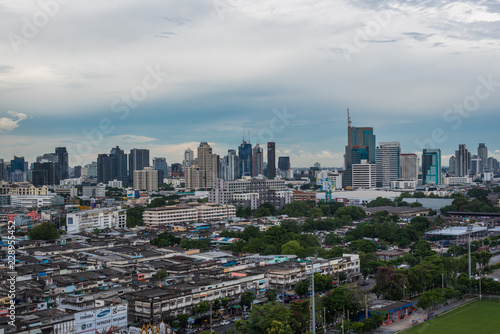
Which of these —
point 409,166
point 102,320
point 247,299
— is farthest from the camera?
point 409,166

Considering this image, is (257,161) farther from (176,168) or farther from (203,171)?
(176,168)

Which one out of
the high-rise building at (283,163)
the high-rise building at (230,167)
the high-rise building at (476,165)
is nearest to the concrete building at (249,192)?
the high-rise building at (230,167)

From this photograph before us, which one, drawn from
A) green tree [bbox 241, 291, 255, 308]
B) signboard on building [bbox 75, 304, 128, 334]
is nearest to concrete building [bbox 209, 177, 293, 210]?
green tree [bbox 241, 291, 255, 308]

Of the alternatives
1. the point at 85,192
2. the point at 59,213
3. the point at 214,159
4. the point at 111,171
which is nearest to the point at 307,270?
the point at 59,213

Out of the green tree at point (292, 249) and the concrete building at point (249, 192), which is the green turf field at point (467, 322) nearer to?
the green tree at point (292, 249)

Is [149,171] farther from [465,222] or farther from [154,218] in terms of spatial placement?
→ [465,222]

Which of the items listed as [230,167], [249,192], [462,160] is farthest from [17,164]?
[462,160]
